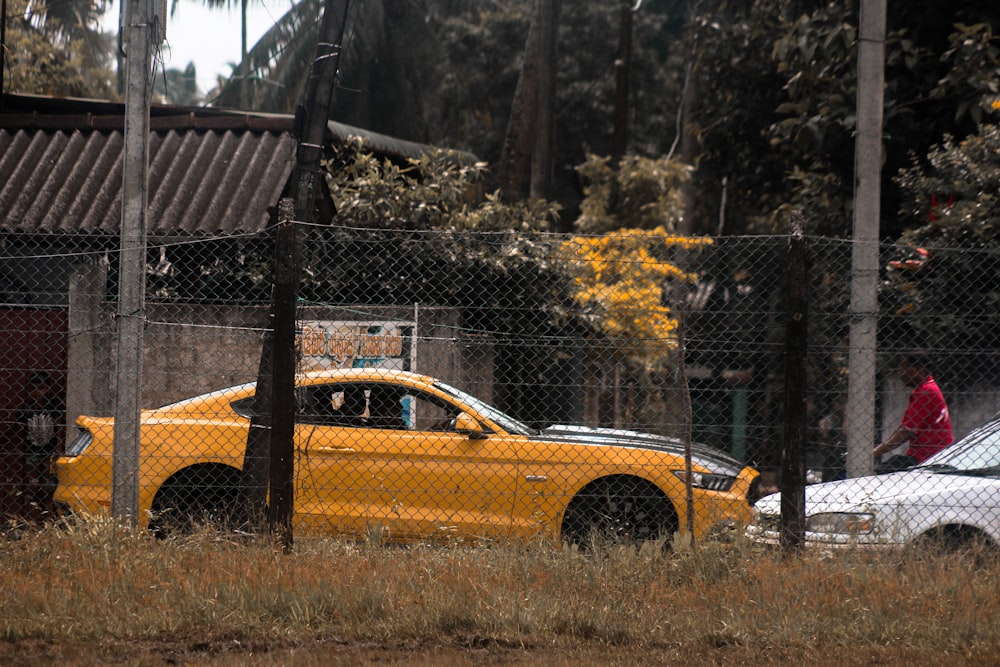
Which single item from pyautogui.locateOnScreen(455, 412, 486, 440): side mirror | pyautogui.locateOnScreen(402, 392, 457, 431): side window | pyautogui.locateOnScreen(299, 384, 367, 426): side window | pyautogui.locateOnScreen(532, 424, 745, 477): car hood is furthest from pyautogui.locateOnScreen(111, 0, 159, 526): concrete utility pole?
pyautogui.locateOnScreen(532, 424, 745, 477): car hood

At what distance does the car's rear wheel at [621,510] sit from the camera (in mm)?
7383

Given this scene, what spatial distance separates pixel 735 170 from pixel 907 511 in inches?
513

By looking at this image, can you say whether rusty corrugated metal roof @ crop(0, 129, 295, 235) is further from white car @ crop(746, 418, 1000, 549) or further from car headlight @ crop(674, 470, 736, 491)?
white car @ crop(746, 418, 1000, 549)

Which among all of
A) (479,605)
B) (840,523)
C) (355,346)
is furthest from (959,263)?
(479,605)

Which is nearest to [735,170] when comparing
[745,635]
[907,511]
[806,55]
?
[806,55]

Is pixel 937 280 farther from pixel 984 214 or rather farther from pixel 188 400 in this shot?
pixel 188 400

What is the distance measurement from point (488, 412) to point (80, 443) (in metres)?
3.11

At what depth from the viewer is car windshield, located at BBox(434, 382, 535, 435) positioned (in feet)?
25.9

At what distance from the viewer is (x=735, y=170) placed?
1928 centimetres

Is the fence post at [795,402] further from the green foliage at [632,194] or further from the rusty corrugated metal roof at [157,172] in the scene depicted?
the green foliage at [632,194]

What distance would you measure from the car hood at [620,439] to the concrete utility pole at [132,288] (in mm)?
2764

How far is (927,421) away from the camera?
26.6 feet

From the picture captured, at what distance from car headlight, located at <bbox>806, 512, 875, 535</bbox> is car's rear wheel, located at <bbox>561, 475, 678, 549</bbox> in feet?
3.25

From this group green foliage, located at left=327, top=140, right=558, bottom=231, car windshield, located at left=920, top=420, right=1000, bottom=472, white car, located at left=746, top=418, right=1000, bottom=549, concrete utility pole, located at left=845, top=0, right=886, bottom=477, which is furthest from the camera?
green foliage, located at left=327, top=140, right=558, bottom=231
